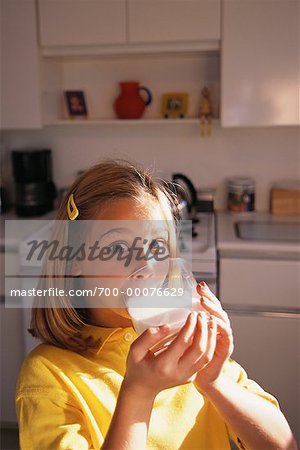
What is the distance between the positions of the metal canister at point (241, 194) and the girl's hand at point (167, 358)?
1.87 metres

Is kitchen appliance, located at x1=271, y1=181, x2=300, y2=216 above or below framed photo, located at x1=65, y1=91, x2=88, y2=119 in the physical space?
below

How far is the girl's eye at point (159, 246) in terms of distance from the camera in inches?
33.5

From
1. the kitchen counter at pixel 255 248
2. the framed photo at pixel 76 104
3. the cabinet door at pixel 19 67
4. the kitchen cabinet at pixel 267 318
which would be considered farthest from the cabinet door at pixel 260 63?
the cabinet door at pixel 19 67

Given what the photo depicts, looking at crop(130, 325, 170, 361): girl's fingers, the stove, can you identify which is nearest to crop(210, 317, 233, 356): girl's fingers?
crop(130, 325, 170, 361): girl's fingers

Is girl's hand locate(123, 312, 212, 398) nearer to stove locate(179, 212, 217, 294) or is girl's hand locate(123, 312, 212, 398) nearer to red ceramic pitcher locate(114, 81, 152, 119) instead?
stove locate(179, 212, 217, 294)

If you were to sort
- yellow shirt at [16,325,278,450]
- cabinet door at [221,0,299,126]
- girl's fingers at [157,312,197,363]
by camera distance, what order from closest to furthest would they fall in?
girl's fingers at [157,312,197,363]
yellow shirt at [16,325,278,450]
cabinet door at [221,0,299,126]

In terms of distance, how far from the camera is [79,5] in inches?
85.0

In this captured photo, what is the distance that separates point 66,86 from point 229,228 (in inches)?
45.0

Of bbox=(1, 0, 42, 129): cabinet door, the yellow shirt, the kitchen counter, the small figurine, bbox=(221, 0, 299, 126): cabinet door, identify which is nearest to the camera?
the yellow shirt

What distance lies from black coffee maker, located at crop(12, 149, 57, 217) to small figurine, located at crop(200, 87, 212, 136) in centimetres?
81

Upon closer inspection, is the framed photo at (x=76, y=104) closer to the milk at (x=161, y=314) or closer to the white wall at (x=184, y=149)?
the white wall at (x=184, y=149)

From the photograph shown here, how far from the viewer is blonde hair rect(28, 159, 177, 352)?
88 centimetres

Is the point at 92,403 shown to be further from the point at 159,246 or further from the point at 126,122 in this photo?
the point at 126,122

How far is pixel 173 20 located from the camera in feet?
6.93
